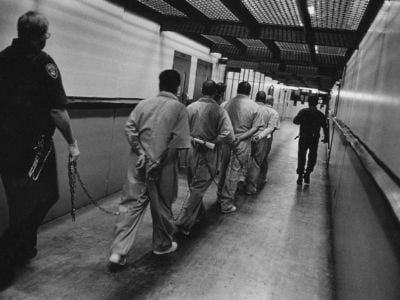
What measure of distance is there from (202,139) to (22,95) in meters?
1.99

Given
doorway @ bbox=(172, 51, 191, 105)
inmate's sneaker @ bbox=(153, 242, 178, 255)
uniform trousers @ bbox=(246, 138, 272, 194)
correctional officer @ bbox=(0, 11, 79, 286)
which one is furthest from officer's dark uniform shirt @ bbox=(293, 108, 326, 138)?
correctional officer @ bbox=(0, 11, 79, 286)

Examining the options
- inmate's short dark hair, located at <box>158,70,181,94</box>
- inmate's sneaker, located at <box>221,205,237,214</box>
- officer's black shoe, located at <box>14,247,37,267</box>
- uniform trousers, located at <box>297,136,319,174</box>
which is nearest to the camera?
officer's black shoe, located at <box>14,247,37,267</box>

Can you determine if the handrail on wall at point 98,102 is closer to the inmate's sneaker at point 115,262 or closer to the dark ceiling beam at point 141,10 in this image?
the dark ceiling beam at point 141,10

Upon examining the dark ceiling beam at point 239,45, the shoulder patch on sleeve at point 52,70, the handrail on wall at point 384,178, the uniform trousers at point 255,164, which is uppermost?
the dark ceiling beam at point 239,45

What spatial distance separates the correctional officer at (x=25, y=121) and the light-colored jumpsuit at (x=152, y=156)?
0.66 meters

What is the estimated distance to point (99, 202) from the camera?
483cm

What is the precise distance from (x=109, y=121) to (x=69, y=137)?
2057mm

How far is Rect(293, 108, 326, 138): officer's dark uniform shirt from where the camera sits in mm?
→ 6891

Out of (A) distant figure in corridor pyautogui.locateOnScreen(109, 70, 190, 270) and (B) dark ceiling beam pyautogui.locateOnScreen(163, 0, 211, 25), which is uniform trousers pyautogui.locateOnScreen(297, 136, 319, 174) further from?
(A) distant figure in corridor pyautogui.locateOnScreen(109, 70, 190, 270)

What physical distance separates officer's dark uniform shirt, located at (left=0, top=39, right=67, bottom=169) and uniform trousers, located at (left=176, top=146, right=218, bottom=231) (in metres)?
1.81

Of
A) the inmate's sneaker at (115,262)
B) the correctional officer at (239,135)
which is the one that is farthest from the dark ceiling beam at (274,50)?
the inmate's sneaker at (115,262)

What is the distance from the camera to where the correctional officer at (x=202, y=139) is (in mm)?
4109

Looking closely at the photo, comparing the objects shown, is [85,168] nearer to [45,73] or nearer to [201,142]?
[201,142]

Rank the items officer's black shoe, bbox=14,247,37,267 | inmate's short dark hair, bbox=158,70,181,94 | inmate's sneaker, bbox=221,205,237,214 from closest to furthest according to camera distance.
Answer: officer's black shoe, bbox=14,247,37,267 → inmate's short dark hair, bbox=158,70,181,94 → inmate's sneaker, bbox=221,205,237,214
